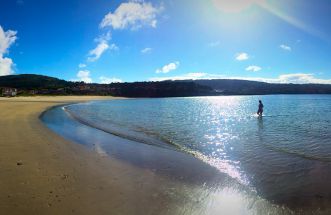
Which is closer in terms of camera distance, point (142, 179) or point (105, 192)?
point (105, 192)

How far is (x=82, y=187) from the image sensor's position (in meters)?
7.82

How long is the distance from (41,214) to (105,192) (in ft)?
6.12

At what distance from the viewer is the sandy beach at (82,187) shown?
6488 millimetres

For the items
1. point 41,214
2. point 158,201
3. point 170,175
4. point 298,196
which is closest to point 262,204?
point 298,196

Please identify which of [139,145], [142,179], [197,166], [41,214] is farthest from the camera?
[139,145]

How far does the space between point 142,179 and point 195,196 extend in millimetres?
2097

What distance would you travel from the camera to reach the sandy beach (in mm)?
6488

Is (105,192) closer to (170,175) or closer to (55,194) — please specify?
(55,194)

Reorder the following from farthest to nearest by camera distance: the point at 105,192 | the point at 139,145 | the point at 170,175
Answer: the point at 139,145, the point at 170,175, the point at 105,192

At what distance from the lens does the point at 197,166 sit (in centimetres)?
1089

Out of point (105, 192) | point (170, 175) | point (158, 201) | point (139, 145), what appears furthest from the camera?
point (139, 145)

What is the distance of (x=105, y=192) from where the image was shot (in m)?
7.53

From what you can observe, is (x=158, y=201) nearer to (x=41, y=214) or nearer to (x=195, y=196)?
(x=195, y=196)

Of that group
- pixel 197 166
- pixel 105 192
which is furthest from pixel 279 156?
pixel 105 192
